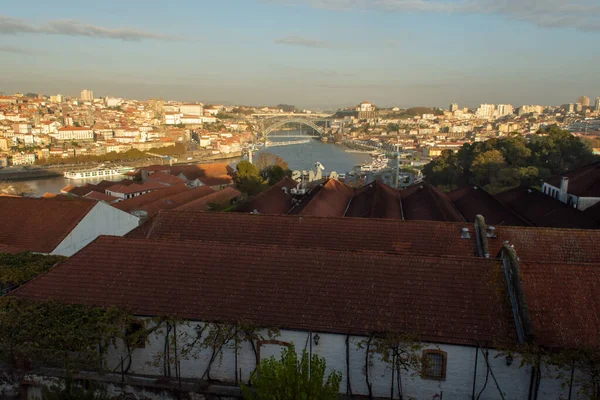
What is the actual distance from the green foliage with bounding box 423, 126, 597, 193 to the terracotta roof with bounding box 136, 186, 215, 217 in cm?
1168

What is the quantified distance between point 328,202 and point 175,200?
8.02 m

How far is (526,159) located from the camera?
20984mm

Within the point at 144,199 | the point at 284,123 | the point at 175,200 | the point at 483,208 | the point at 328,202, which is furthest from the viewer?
the point at 284,123

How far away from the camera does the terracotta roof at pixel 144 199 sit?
17469 mm

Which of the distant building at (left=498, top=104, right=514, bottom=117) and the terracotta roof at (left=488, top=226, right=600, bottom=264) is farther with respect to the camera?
the distant building at (left=498, top=104, right=514, bottom=117)

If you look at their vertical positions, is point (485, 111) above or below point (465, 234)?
above

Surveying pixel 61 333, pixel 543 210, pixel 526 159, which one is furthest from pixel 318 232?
pixel 526 159

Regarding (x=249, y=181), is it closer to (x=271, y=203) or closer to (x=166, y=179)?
(x=271, y=203)

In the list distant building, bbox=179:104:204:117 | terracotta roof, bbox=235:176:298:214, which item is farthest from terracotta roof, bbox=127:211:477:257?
distant building, bbox=179:104:204:117

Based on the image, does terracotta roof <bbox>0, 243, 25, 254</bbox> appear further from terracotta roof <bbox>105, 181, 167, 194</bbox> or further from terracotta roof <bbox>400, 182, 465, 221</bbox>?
terracotta roof <bbox>105, 181, 167, 194</bbox>

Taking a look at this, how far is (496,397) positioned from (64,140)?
70.1m

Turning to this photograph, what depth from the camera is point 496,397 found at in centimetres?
469

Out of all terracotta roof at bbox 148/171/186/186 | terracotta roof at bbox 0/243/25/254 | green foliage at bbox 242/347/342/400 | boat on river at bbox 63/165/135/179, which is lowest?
boat on river at bbox 63/165/135/179

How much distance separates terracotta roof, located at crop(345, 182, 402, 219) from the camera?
12.1m
